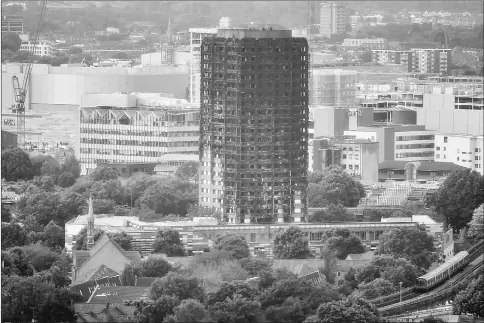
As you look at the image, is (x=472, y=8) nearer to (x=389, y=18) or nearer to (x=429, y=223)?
(x=389, y=18)

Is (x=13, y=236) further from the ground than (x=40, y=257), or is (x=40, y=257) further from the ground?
(x=13, y=236)

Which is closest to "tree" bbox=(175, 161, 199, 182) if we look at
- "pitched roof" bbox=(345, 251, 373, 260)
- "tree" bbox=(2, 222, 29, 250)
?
"tree" bbox=(2, 222, 29, 250)

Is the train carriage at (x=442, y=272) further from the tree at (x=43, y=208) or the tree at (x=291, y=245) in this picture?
the tree at (x=43, y=208)

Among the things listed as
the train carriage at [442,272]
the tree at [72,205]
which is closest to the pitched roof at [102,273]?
the train carriage at [442,272]

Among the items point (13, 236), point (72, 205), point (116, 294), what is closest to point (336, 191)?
point (72, 205)

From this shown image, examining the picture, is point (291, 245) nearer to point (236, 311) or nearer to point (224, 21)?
point (236, 311)
